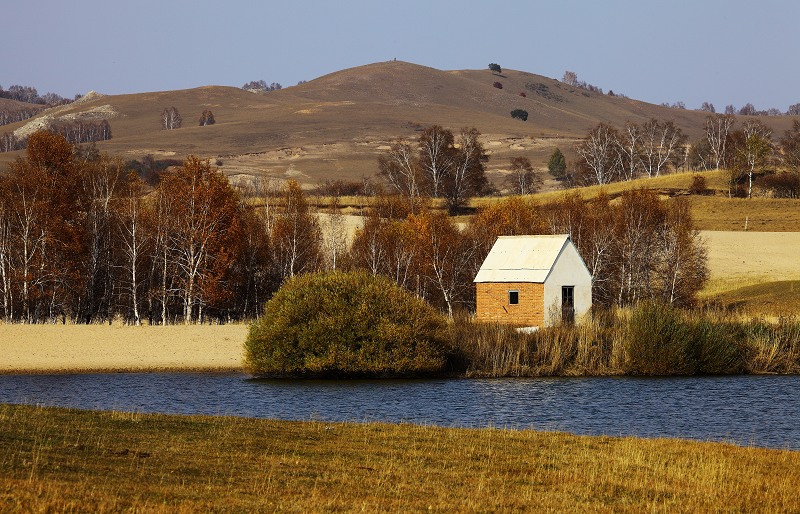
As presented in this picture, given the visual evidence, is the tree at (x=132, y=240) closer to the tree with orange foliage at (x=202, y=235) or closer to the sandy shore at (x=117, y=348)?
the tree with orange foliage at (x=202, y=235)

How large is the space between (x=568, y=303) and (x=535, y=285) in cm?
272

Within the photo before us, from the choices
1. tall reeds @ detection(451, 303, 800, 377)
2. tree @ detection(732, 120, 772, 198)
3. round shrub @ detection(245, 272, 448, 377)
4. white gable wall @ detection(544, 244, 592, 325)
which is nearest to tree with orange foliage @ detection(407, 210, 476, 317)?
white gable wall @ detection(544, 244, 592, 325)

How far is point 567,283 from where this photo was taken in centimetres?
6350

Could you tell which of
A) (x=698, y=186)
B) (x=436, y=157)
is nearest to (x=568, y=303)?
(x=436, y=157)

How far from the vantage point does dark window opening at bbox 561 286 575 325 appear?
62.5 metres

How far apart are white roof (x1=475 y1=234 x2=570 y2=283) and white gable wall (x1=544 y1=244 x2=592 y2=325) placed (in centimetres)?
44

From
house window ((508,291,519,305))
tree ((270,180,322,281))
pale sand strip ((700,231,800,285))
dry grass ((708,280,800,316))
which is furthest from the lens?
pale sand strip ((700,231,800,285))

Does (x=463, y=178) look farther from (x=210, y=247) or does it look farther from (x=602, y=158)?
(x=210, y=247)

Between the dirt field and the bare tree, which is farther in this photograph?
the bare tree

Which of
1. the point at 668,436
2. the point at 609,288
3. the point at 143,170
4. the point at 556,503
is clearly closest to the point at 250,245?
the point at 609,288

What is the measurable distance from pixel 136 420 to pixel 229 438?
320cm

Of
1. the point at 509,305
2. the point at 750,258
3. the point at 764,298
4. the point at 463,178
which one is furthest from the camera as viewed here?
the point at 463,178

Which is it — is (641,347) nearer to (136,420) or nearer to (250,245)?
(136,420)

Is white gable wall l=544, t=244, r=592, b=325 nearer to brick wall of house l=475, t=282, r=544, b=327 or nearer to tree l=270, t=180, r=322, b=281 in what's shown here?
brick wall of house l=475, t=282, r=544, b=327
